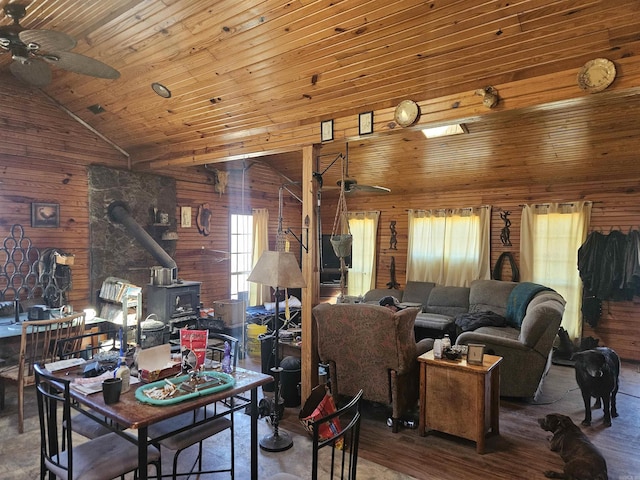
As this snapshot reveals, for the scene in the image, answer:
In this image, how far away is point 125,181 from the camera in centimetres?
540

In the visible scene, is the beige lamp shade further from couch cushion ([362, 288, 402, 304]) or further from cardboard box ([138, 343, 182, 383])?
couch cushion ([362, 288, 402, 304])

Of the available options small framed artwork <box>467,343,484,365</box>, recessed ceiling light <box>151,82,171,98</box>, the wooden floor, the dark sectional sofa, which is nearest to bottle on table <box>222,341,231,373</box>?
the wooden floor

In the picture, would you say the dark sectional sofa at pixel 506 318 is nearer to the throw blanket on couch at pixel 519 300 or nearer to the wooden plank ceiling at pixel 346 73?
the throw blanket on couch at pixel 519 300

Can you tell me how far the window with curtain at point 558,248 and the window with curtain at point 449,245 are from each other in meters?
0.58

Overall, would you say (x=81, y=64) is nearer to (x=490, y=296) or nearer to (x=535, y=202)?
(x=490, y=296)

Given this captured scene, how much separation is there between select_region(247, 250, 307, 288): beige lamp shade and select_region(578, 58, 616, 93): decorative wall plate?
229 cm

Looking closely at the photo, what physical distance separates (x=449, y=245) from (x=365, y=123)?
3.77 metres

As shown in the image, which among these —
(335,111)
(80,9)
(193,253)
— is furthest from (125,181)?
(335,111)

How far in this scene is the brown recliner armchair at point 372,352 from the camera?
124 inches

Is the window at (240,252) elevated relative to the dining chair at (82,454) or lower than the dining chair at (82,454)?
elevated

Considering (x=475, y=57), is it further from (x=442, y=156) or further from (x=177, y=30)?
(x=442, y=156)

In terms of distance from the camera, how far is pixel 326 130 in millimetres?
3717

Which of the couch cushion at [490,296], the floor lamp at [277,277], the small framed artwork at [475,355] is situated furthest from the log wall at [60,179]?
the small framed artwork at [475,355]

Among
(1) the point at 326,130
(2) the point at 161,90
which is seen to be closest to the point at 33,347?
(2) the point at 161,90
